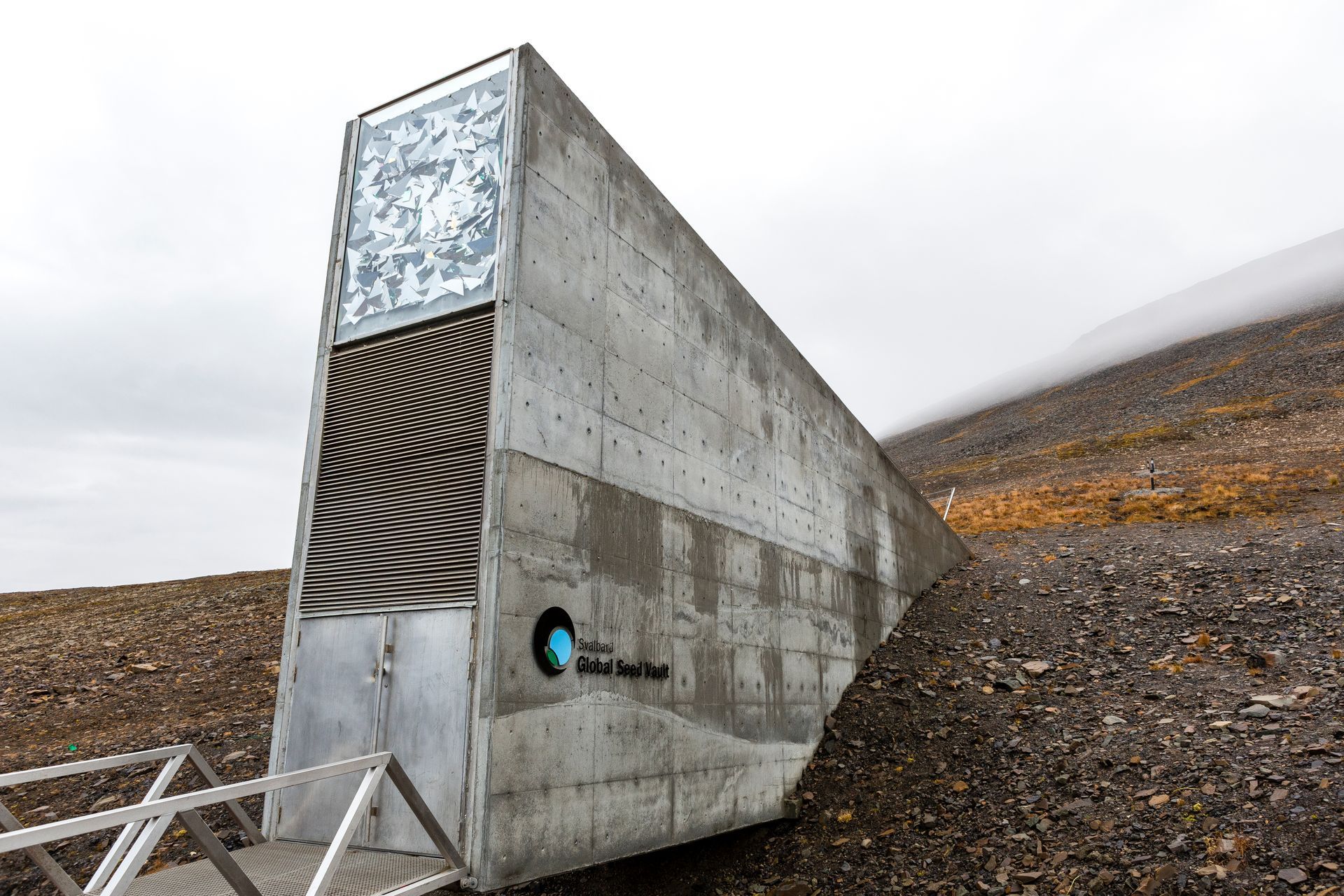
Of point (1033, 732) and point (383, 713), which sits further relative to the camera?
point (1033, 732)

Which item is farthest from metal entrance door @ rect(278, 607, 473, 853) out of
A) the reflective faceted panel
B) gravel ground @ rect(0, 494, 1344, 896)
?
the reflective faceted panel

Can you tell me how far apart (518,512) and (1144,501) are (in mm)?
25761

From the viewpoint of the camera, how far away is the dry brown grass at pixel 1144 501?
936 inches

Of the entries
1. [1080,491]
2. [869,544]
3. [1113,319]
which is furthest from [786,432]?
[1113,319]

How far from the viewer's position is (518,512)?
671cm

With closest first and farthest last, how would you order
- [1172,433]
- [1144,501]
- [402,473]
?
[402,473]
[1144,501]
[1172,433]

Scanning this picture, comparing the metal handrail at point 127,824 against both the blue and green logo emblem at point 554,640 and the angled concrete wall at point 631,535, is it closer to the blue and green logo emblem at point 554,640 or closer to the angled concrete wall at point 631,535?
the angled concrete wall at point 631,535

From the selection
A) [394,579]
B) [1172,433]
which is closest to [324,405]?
[394,579]

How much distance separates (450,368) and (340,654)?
8.75ft

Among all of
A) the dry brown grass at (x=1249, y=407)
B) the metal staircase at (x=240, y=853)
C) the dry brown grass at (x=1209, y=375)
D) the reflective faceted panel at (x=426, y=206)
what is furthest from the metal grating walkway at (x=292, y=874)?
the dry brown grass at (x=1209, y=375)

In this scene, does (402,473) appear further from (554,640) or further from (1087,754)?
(1087,754)

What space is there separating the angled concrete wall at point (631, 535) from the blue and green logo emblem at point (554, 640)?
0.30ft

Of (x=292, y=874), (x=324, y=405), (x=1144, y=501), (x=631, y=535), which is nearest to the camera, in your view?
(x=292, y=874)

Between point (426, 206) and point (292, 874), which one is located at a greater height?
point (426, 206)
